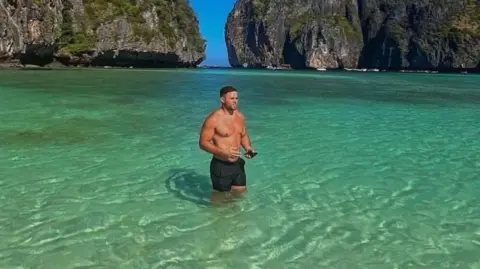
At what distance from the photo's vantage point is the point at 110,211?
666 cm

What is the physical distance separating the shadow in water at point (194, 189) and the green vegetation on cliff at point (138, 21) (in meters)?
70.8

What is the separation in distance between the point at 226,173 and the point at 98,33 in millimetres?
79936

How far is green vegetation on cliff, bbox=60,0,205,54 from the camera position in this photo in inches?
2982

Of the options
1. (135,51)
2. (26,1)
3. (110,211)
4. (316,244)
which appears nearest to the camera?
(316,244)

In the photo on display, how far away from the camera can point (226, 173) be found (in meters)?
6.52

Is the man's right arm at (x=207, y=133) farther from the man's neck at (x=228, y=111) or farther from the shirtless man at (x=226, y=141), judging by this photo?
the man's neck at (x=228, y=111)

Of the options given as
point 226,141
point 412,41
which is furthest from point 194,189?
point 412,41

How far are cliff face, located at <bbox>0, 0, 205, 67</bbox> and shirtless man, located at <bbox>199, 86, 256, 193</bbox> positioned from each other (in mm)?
55521

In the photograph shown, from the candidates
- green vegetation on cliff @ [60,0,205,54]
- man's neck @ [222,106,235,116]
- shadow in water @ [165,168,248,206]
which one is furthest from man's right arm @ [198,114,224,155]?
green vegetation on cliff @ [60,0,205,54]

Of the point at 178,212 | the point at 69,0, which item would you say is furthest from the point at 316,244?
the point at 69,0

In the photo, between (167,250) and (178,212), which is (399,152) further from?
(167,250)

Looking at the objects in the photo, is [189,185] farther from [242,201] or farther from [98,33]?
[98,33]

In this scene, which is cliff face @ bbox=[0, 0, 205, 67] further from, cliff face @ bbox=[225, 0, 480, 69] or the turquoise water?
cliff face @ bbox=[225, 0, 480, 69]

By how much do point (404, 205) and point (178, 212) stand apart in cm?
356
